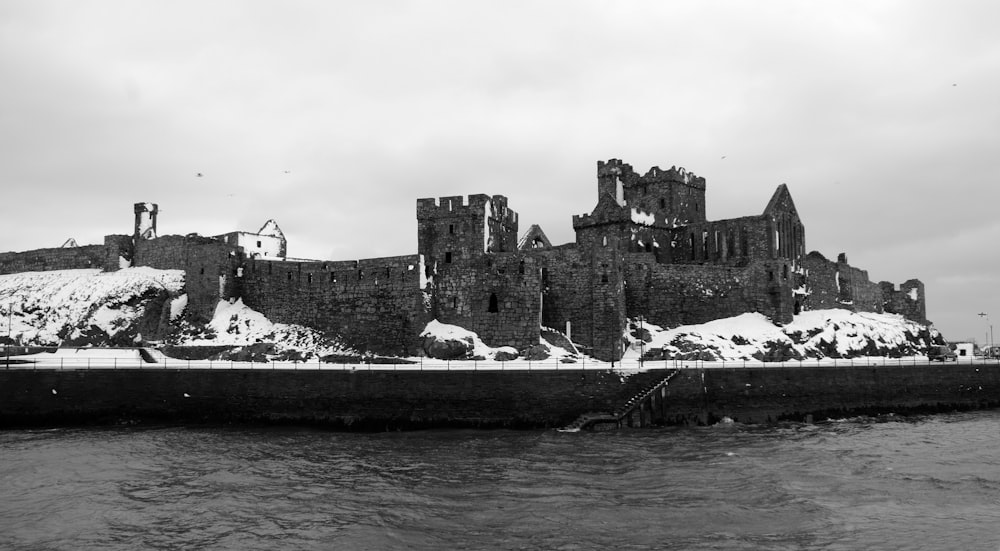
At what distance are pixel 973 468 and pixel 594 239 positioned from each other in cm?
3539

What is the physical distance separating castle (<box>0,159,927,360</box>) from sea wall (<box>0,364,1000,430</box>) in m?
7.44

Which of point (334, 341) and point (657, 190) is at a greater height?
point (657, 190)

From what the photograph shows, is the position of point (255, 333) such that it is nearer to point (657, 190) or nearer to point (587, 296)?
point (587, 296)

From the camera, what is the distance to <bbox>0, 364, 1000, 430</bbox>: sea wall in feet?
137

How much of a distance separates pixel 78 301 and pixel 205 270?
429 inches

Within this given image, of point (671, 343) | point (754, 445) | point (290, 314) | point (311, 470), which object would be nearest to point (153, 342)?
point (290, 314)

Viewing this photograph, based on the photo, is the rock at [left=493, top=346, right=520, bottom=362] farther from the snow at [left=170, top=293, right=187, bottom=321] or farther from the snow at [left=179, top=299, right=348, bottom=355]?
the snow at [left=170, top=293, right=187, bottom=321]

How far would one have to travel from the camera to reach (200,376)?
146 ft

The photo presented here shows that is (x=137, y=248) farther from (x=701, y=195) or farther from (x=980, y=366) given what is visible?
(x=980, y=366)

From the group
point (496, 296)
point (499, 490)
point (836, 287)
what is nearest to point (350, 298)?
point (496, 296)

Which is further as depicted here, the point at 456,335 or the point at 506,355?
the point at 456,335

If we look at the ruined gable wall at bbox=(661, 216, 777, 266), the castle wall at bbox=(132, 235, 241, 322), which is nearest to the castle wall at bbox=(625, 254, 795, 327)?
the ruined gable wall at bbox=(661, 216, 777, 266)

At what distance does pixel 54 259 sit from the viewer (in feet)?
227

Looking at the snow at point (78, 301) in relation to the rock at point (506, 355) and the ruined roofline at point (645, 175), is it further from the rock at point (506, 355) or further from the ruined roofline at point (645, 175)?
the ruined roofline at point (645, 175)
